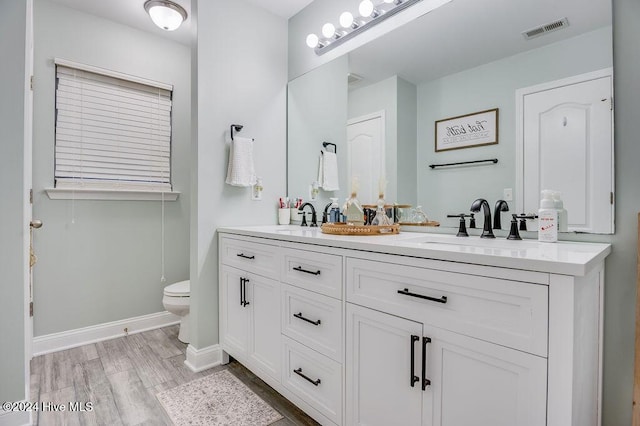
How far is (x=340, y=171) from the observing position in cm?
222

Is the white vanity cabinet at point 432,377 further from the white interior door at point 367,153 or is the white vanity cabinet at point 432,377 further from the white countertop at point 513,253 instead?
the white interior door at point 367,153

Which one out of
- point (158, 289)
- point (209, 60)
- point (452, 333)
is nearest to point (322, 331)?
point (452, 333)

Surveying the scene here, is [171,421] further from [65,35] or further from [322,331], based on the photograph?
[65,35]

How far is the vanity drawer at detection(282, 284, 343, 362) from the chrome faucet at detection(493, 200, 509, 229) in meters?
0.78

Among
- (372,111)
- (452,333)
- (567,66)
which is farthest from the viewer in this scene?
(372,111)

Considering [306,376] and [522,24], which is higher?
[522,24]

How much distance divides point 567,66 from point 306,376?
169 cm

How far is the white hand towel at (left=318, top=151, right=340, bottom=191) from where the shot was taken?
7.39 feet

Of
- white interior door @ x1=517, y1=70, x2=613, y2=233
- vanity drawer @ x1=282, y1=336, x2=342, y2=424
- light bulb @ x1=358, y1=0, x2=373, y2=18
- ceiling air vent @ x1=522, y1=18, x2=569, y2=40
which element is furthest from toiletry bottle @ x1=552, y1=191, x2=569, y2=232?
light bulb @ x1=358, y1=0, x2=373, y2=18

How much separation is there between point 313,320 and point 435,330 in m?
0.60

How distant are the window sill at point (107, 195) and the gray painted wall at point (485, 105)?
7.28ft

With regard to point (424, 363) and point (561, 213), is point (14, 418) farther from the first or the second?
point (561, 213)

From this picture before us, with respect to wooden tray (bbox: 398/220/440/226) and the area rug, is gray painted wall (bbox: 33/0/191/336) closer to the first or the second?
the area rug

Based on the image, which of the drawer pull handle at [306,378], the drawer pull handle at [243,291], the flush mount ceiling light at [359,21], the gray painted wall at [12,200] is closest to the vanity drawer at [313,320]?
the drawer pull handle at [306,378]
